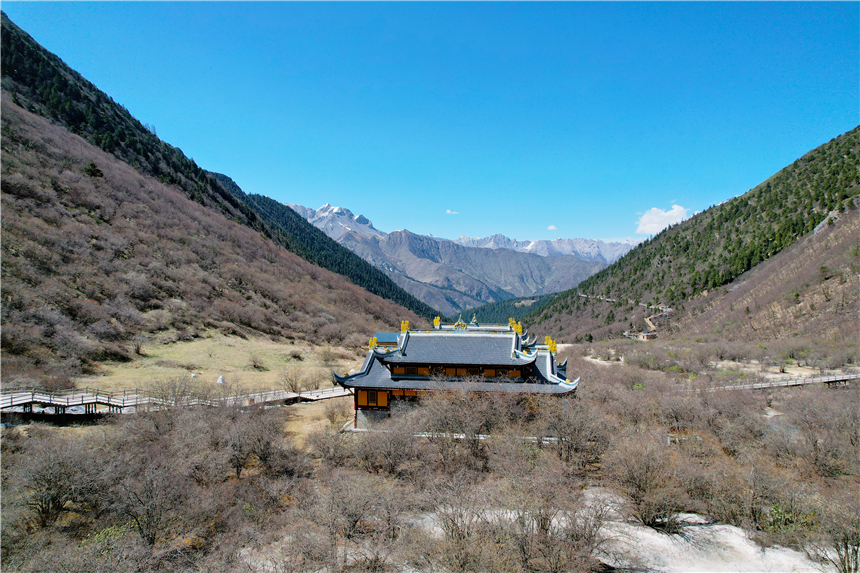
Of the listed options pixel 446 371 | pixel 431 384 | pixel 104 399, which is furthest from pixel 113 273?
pixel 446 371

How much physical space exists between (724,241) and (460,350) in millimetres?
Answer: 128713

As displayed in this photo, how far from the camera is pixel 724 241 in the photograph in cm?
11988

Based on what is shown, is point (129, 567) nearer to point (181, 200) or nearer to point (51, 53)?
point (181, 200)

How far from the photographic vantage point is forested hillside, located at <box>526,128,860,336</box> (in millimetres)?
96056

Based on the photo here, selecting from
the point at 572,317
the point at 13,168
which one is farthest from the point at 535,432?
the point at 572,317

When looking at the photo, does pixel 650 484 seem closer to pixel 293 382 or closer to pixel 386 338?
pixel 386 338

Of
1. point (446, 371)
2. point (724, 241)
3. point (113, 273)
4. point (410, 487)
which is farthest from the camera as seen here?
point (724, 241)

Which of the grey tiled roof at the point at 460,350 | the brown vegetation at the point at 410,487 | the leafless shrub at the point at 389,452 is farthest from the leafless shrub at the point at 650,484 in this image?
the leafless shrub at the point at 389,452

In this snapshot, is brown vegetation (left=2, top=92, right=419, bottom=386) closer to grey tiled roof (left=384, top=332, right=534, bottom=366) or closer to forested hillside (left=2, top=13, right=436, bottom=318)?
forested hillside (left=2, top=13, right=436, bottom=318)

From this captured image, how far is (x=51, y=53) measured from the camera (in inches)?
5059

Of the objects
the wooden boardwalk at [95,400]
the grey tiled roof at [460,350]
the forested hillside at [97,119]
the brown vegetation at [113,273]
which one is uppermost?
the forested hillside at [97,119]

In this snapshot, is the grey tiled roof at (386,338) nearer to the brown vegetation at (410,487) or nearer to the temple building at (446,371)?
the temple building at (446,371)

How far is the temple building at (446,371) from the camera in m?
29.5

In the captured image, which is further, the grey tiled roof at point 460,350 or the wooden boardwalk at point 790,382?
the wooden boardwalk at point 790,382
